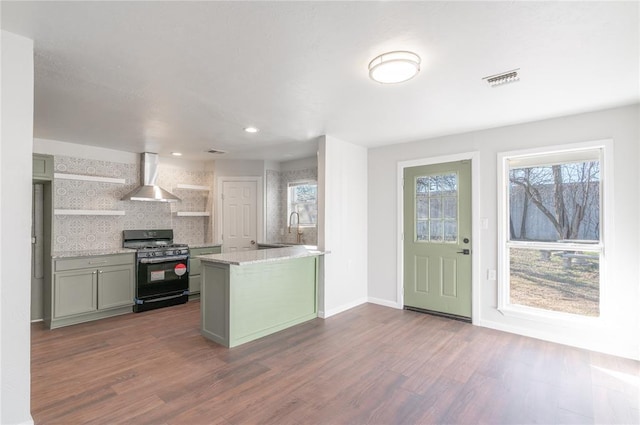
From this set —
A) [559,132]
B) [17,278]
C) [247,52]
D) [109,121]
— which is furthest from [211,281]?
[559,132]

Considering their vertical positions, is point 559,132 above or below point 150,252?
above

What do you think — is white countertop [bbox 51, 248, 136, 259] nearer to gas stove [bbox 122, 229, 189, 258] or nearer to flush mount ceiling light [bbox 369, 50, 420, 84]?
gas stove [bbox 122, 229, 189, 258]

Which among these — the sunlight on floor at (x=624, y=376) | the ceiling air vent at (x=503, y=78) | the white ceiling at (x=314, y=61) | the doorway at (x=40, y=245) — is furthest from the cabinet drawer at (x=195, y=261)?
the sunlight on floor at (x=624, y=376)

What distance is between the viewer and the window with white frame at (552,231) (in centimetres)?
334

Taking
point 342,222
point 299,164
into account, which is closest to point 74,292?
point 342,222

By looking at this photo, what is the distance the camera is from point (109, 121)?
351 cm

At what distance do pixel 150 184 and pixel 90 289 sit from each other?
5.99ft

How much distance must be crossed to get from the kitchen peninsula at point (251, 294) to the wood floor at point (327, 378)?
0.16 metres

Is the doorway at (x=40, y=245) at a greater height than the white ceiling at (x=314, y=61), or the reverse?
the white ceiling at (x=314, y=61)

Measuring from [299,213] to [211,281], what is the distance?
2724mm

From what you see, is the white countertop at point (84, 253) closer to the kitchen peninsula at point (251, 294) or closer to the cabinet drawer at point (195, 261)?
the cabinet drawer at point (195, 261)

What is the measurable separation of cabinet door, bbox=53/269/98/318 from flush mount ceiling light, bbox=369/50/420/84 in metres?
4.23

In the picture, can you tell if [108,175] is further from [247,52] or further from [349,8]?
[349,8]

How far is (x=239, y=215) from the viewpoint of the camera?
5867mm
